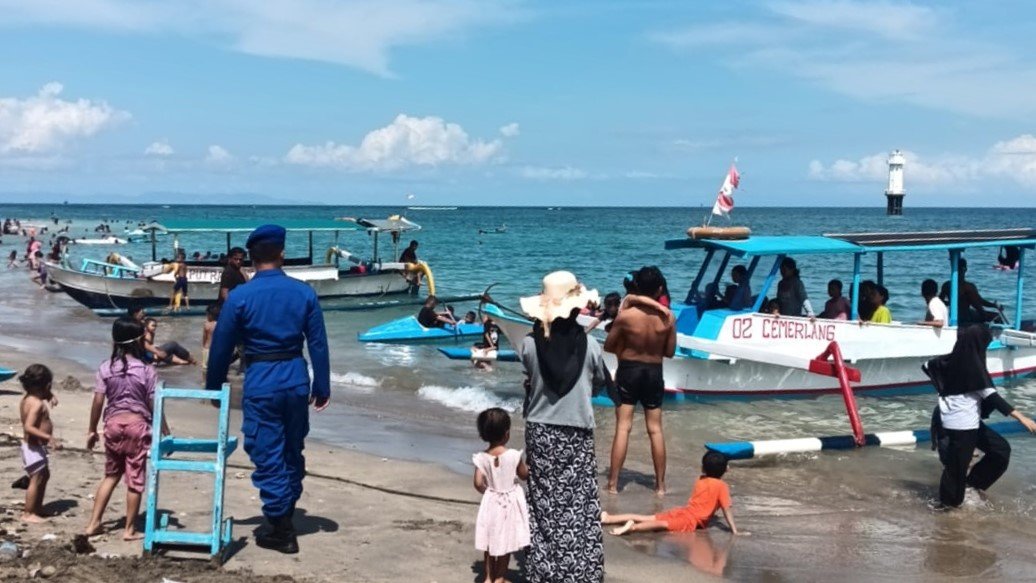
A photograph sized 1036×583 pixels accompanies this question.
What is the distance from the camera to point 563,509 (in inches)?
232

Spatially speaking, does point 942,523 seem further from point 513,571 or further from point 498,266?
point 498,266

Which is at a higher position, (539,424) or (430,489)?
(539,424)

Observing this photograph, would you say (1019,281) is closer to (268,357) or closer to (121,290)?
(268,357)

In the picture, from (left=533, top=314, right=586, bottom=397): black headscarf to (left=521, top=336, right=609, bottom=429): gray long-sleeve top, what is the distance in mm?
34

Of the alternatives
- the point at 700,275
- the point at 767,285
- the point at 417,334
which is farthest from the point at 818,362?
the point at 417,334

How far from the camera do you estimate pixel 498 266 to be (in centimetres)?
5225

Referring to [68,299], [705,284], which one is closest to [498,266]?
[68,299]

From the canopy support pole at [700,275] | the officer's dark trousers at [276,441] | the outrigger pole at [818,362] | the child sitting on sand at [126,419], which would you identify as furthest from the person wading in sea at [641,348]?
the canopy support pole at [700,275]

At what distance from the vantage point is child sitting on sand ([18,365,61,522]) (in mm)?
6629

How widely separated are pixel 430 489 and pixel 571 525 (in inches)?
115

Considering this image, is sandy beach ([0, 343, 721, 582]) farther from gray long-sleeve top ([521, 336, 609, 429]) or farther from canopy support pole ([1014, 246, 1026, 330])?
canopy support pole ([1014, 246, 1026, 330])

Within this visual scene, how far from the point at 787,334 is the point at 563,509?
29.2ft

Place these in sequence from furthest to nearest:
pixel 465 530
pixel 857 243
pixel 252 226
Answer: pixel 252 226 < pixel 857 243 < pixel 465 530

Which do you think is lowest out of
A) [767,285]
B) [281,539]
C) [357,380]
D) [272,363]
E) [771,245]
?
[357,380]
